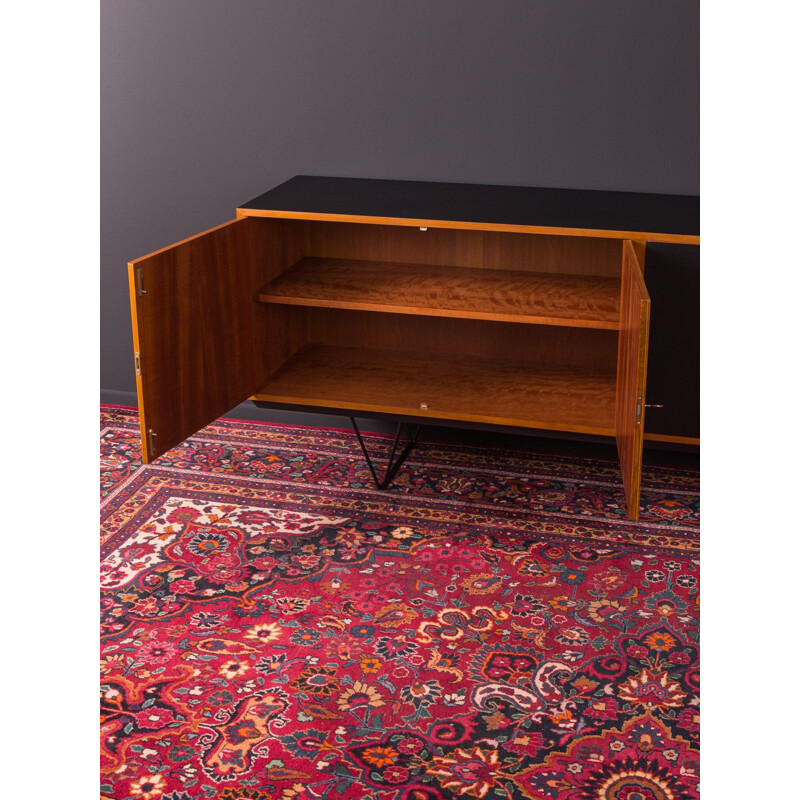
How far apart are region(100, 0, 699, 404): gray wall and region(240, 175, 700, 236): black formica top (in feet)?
0.31

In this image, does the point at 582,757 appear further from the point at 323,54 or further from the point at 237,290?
the point at 323,54

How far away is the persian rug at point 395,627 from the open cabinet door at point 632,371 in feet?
1.40

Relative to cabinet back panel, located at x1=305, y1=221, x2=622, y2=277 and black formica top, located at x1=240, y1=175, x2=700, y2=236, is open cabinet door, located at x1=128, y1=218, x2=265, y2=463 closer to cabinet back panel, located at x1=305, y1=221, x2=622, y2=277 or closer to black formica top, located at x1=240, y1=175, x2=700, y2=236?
black formica top, located at x1=240, y1=175, x2=700, y2=236

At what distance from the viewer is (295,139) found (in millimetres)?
3580

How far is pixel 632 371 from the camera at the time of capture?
2414 millimetres

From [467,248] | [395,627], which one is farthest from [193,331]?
[467,248]

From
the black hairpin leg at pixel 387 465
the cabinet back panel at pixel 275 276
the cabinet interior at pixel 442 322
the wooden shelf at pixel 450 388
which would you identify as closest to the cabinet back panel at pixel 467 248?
the cabinet interior at pixel 442 322

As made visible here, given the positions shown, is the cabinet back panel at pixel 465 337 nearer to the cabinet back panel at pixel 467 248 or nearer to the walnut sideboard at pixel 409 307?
the walnut sideboard at pixel 409 307

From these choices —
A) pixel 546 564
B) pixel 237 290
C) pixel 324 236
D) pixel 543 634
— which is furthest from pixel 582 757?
pixel 324 236

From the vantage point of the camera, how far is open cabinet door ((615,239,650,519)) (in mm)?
2240

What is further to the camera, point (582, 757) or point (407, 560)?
point (407, 560)

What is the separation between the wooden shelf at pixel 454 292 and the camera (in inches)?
118

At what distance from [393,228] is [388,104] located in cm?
45

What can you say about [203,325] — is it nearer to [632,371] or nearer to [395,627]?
[395,627]
